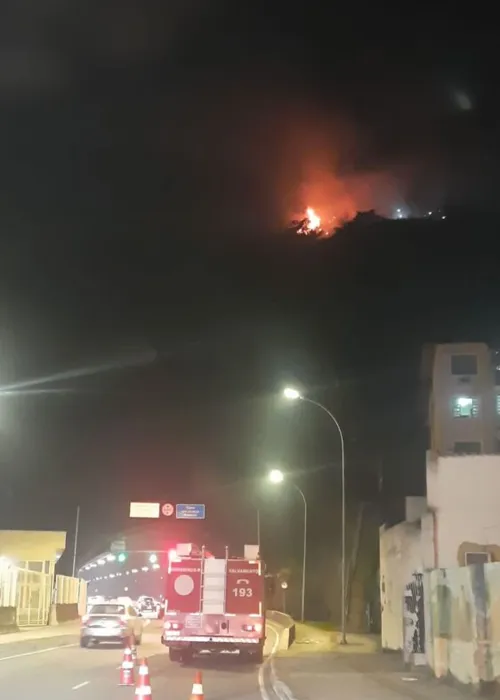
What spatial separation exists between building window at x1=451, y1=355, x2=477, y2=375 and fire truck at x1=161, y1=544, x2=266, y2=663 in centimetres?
5130

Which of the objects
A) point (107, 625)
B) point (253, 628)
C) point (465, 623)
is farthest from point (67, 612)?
point (465, 623)

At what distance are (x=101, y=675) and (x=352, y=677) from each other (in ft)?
17.3

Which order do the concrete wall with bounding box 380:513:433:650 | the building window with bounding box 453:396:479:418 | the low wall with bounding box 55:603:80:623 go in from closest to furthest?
the concrete wall with bounding box 380:513:433:650
the low wall with bounding box 55:603:80:623
the building window with bounding box 453:396:479:418

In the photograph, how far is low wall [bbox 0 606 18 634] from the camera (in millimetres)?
35478

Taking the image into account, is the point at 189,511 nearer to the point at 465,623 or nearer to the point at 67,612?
the point at 67,612

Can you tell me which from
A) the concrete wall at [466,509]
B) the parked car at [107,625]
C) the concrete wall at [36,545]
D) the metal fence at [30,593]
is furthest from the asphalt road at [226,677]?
the concrete wall at [36,545]

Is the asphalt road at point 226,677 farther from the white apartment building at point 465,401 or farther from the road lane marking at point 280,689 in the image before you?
the white apartment building at point 465,401

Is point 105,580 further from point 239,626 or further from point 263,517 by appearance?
point 239,626

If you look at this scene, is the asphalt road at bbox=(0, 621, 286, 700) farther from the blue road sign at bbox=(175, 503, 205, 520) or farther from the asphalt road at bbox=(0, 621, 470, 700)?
the blue road sign at bbox=(175, 503, 205, 520)

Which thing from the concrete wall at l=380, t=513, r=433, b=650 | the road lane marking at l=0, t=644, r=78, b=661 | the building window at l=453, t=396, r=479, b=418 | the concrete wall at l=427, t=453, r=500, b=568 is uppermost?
the building window at l=453, t=396, r=479, b=418

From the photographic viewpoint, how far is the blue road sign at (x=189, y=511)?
5914 centimetres

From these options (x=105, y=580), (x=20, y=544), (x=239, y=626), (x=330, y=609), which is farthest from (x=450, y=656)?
(x=105, y=580)

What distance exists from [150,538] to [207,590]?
4938 cm

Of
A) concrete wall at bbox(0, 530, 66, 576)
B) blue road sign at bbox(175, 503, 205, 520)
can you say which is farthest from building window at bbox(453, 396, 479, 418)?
concrete wall at bbox(0, 530, 66, 576)
